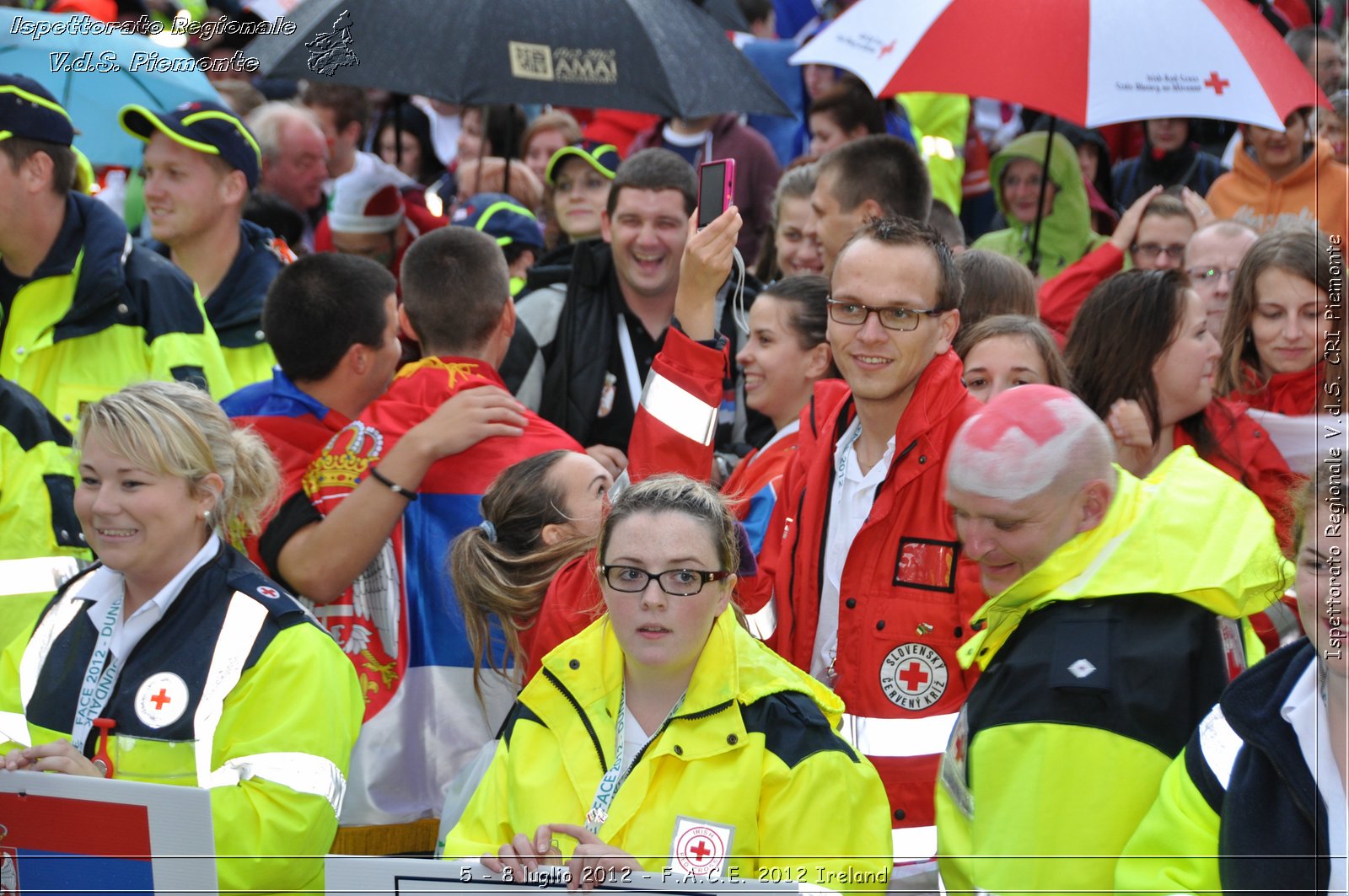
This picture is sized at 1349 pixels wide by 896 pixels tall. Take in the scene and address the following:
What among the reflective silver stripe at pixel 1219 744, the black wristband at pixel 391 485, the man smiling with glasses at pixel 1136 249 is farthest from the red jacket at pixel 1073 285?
the reflective silver stripe at pixel 1219 744

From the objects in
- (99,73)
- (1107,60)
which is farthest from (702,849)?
(99,73)

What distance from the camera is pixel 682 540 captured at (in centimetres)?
323

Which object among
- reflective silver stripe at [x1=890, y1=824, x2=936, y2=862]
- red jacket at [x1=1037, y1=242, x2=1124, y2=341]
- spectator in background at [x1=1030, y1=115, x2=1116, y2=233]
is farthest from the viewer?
spectator in background at [x1=1030, y1=115, x2=1116, y2=233]

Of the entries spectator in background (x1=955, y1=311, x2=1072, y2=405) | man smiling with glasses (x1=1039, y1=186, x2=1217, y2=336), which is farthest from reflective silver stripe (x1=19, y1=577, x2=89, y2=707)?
man smiling with glasses (x1=1039, y1=186, x2=1217, y2=336)

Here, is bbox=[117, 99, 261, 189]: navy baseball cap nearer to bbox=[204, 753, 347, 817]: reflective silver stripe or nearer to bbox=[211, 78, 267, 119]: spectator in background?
bbox=[204, 753, 347, 817]: reflective silver stripe

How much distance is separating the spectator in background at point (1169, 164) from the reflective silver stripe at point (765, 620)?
231 inches

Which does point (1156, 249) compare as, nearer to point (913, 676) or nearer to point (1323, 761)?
point (913, 676)

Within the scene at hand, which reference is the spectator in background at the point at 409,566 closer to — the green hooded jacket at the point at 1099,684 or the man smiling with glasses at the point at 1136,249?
the green hooded jacket at the point at 1099,684

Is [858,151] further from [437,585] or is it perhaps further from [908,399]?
[437,585]

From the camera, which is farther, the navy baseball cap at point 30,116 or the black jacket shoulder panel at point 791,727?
the navy baseball cap at point 30,116

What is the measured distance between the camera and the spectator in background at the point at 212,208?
577 cm

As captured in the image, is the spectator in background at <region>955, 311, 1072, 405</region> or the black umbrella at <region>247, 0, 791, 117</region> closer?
the spectator in background at <region>955, 311, 1072, 405</region>

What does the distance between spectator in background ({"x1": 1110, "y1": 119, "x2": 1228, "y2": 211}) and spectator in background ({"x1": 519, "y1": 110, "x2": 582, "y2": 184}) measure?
353 centimetres

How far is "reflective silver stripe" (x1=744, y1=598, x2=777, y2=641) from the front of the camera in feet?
12.8
